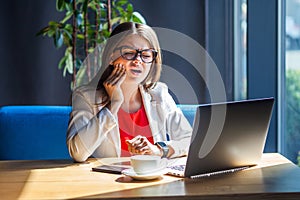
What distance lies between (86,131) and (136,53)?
0.35 m


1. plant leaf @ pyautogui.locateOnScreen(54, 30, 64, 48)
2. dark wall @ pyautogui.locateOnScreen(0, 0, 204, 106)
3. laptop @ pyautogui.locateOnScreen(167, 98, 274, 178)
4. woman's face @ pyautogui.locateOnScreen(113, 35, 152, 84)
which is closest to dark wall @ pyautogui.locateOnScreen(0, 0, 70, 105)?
dark wall @ pyautogui.locateOnScreen(0, 0, 204, 106)

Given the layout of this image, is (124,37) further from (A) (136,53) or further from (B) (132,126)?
(B) (132,126)

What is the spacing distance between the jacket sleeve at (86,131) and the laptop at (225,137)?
0.97ft

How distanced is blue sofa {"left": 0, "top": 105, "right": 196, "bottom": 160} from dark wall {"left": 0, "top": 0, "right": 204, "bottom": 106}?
5.04 feet

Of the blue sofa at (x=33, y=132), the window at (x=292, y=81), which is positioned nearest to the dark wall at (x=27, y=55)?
the blue sofa at (x=33, y=132)

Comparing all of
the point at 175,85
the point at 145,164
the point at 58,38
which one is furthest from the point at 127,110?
the point at 175,85

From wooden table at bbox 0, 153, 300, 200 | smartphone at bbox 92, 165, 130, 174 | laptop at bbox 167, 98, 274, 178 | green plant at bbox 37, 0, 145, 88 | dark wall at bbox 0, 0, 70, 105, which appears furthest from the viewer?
dark wall at bbox 0, 0, 70, 105

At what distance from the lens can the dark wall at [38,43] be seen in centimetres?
396

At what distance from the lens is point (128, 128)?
2078mm

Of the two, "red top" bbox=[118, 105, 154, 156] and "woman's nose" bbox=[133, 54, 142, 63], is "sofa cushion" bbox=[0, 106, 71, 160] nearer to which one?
"red top" bbox=[118, 105, 154, 156]

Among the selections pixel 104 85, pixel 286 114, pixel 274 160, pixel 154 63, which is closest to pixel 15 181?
pixel 104 85

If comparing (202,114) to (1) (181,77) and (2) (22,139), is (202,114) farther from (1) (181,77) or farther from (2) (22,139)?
(1) (181,77)

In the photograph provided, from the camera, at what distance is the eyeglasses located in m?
1.96

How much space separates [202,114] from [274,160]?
1.68 ft
